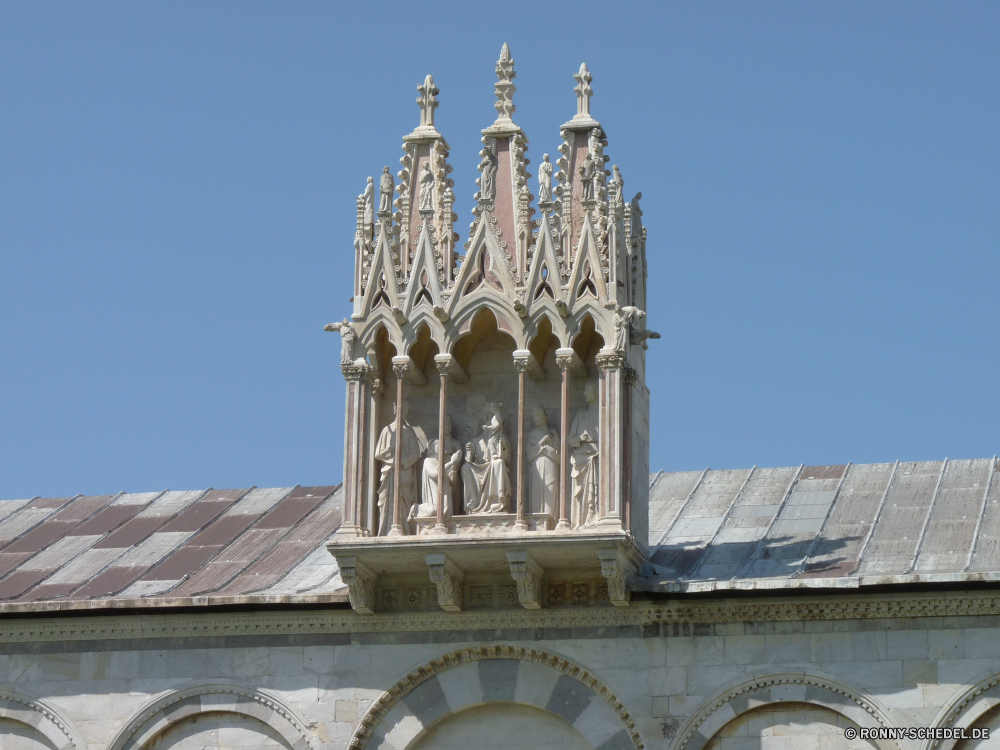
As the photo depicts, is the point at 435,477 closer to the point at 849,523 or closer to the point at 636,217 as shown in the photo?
the point at 636,217

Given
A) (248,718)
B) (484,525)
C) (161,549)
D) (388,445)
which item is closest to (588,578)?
(484,525)

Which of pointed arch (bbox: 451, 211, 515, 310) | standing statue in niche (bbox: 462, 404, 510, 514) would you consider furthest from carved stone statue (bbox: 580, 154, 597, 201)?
standing statue in niche (bbox: 462, 404, 510, 514)

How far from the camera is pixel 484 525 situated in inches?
893

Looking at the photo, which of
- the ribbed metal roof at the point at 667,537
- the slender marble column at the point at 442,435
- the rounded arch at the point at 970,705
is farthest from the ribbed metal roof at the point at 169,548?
the rounded arch at the point at 970,705

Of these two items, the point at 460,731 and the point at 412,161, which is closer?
the point at 460,731

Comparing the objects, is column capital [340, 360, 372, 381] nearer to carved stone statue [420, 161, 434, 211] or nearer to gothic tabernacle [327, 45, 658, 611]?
gothic tabernacle [327, 45, 658, 611]

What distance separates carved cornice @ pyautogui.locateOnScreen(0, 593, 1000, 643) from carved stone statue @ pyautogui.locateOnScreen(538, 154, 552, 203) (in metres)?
4.91

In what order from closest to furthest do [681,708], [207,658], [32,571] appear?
1. [681,708]
2. [207,658]
3. [32,571]

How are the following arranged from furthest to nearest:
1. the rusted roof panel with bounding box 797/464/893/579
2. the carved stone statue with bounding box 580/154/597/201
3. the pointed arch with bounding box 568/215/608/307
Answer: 1. the carved stone statue with bounding box 580/154/597/201
2. the pointed arch with bounding box 568/215/608/307
3. the rusted roof panel with bounding box 797/464/893/579

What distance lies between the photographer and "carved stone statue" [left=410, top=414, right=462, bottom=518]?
23031mm

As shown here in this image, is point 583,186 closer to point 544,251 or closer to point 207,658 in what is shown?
point 544,251

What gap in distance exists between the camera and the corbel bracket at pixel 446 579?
22406 mm

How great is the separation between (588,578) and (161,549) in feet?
20.4

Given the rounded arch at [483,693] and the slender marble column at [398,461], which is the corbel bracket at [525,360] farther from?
the rounded arch at [483,693]
